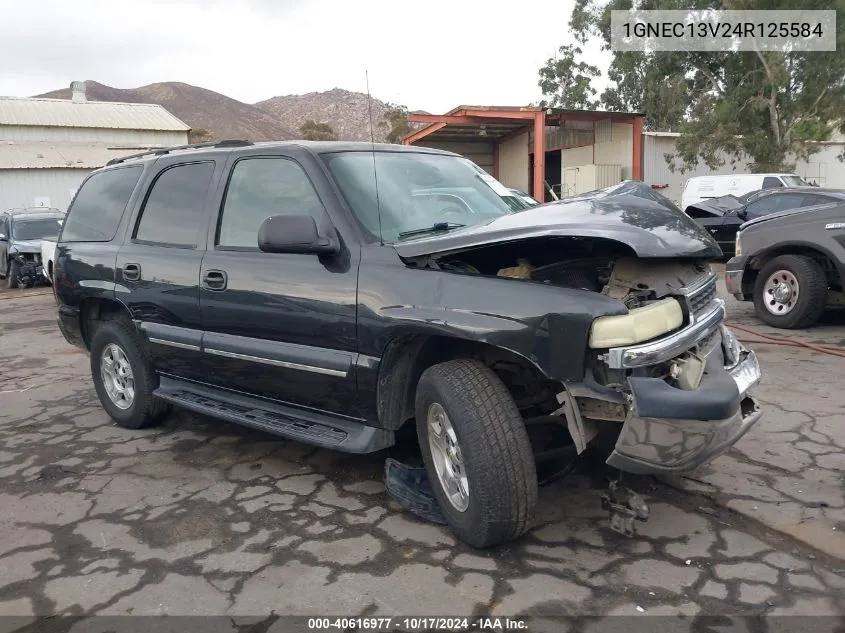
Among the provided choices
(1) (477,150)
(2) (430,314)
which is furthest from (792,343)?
(1) (477,150)

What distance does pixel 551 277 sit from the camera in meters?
3.13

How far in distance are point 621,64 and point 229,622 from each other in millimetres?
32154

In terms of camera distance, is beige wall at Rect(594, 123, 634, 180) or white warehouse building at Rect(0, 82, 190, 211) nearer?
beige wall at Rect(594, 123, 634, 180)

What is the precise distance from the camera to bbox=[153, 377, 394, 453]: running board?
3457 millimetres

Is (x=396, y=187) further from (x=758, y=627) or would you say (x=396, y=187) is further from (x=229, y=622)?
(x=758, y=627)

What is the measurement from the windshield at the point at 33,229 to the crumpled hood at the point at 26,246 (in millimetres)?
242

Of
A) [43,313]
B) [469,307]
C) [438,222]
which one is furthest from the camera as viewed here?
[43,313]

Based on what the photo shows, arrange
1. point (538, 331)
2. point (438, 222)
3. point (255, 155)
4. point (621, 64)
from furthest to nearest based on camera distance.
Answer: point (621, 64)
point (255, 155)
point (438, 222)
point (538, 331)

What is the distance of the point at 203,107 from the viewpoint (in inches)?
4936

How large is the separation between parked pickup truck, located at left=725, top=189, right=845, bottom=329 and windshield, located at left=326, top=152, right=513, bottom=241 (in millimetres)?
4179

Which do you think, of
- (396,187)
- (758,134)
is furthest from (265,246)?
(758,134)

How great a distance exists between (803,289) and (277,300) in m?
5.74

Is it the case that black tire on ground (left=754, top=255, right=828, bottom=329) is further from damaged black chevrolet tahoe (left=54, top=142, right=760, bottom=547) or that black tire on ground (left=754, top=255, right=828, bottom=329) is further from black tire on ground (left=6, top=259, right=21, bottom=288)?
black tire on ground (left=6, top=259, right=21, bottom=288)

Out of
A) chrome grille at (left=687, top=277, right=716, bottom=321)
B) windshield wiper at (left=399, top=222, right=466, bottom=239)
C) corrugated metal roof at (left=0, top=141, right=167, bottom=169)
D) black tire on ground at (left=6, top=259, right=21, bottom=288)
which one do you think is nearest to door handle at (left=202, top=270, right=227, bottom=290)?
windshield wiper at (left=399, top=222, right=466, bottom=239)
